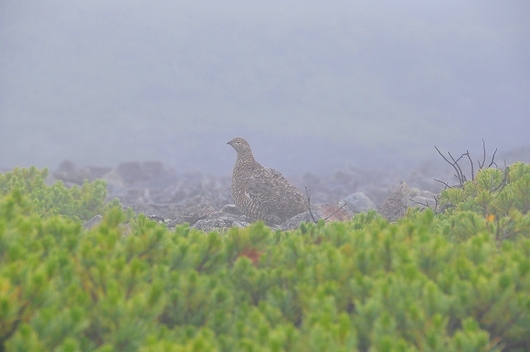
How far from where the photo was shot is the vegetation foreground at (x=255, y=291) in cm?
285

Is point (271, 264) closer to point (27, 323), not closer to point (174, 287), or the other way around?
point (174, 287)

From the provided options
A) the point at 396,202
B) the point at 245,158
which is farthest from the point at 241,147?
the point at 396,202

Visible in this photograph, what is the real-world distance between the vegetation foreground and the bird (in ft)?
21.0

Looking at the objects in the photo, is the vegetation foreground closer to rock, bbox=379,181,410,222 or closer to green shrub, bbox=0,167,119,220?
green shrub, bbox=0,167,119,220

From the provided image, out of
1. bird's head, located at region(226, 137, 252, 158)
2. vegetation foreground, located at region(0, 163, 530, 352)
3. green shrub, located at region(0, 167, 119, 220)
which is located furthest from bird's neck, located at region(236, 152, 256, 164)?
vegetation foreground, located at region(0, 163, 530, 352)

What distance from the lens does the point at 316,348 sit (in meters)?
2.72

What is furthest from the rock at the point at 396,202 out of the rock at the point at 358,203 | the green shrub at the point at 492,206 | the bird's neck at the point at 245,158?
the green shrub at the point at 492,206

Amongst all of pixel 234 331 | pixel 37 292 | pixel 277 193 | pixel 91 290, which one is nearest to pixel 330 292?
pixel 234 331

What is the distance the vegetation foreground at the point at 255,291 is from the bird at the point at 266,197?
6.41m

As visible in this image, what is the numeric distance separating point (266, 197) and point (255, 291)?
7110mm

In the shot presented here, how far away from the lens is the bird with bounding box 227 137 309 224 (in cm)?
1074

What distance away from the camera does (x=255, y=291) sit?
364cm

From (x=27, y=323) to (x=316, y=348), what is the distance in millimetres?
1321

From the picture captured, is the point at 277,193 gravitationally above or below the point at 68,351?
above
